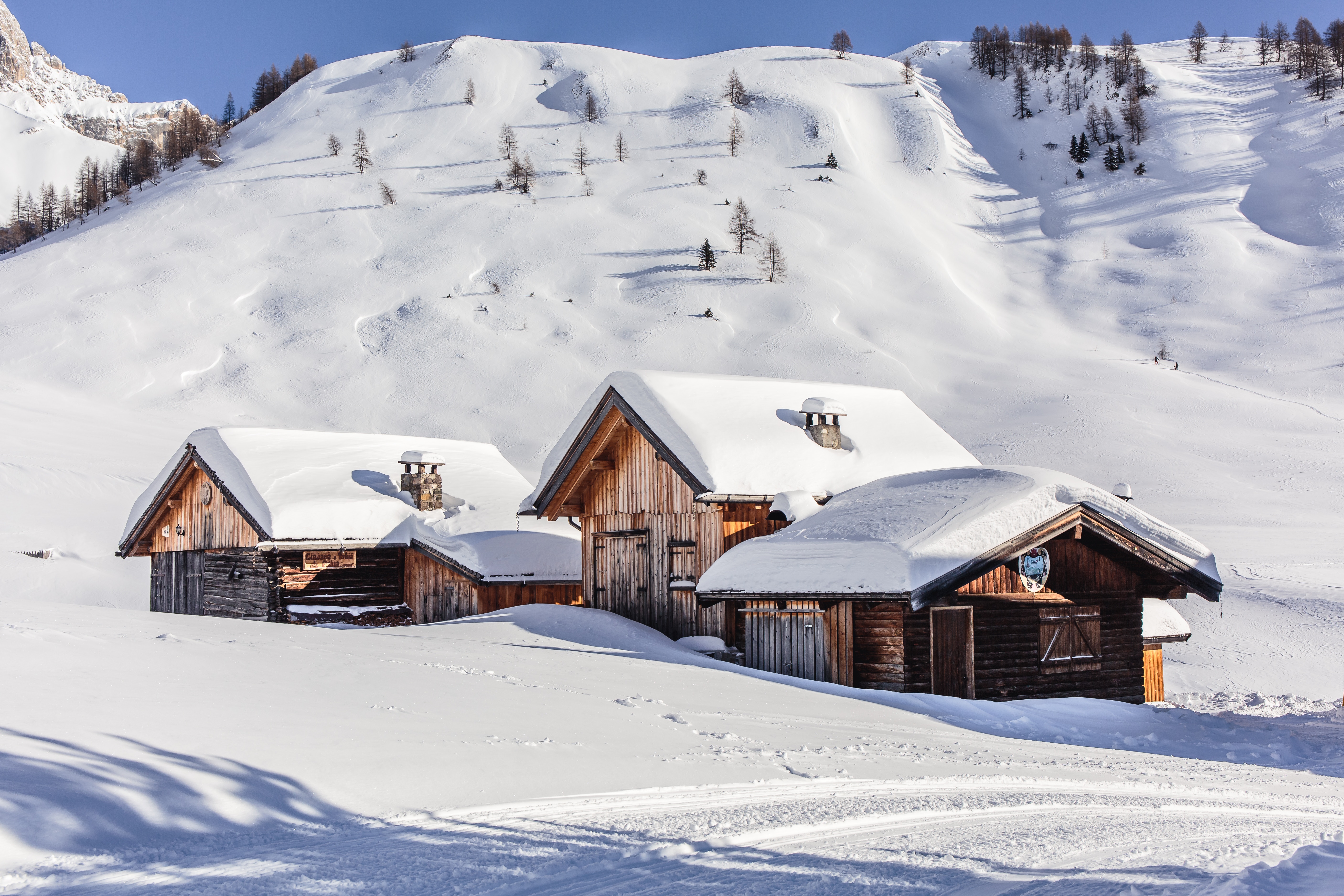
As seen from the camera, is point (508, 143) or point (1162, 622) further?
point (508, 143)

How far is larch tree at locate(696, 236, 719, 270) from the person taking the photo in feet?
214

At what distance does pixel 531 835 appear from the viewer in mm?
6422

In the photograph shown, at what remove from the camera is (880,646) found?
631 inches

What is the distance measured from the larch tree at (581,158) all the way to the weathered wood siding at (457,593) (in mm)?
60502

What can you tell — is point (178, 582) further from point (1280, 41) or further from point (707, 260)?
point (1280, 41)

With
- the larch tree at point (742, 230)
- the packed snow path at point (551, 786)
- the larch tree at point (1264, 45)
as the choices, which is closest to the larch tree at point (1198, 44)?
the larch tree at point (1264, 45)

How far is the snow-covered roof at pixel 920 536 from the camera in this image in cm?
1464

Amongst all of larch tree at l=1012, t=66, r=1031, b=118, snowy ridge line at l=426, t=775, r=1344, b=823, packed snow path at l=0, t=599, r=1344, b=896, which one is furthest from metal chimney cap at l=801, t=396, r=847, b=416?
larch tree at l=1012, t=66, r=1031, b=118

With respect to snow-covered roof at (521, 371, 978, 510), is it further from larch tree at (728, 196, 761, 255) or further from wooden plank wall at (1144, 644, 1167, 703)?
larch tree at (728, 196, 761, 255)

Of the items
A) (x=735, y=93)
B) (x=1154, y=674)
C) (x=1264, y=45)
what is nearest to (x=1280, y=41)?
(x=1264, y=45)

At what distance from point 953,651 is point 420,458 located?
1517 centimetres

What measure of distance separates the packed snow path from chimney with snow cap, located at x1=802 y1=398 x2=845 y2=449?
7.96 meters

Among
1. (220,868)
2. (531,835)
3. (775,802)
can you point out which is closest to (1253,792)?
(775,802)

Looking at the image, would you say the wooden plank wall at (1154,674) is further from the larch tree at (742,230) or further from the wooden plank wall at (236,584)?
the larch tree at (742,230)
